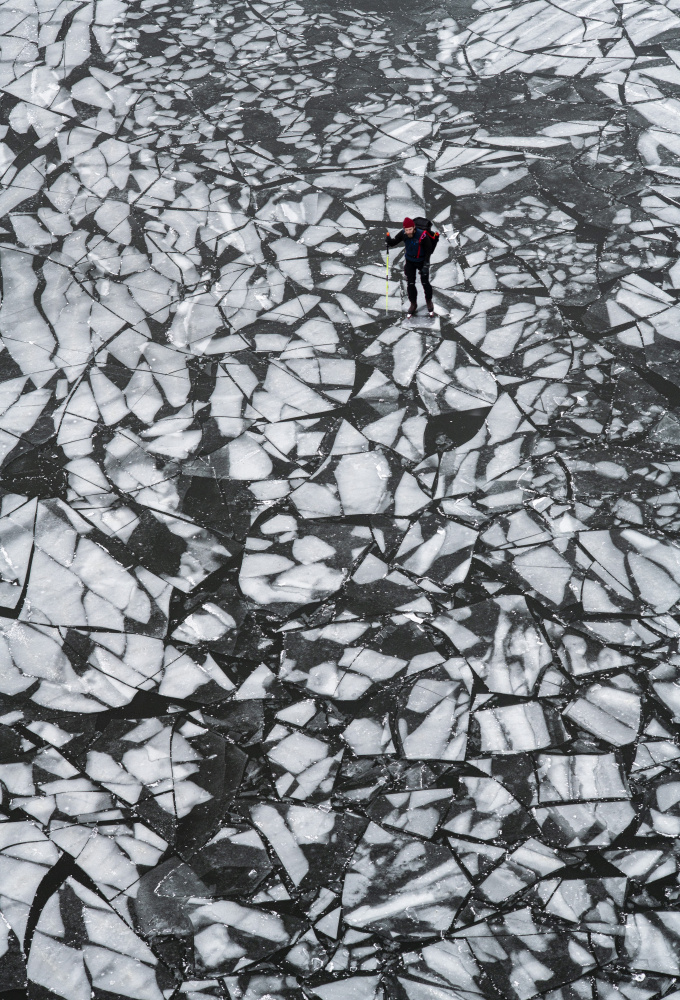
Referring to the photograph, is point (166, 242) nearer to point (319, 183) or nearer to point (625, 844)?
point (319, 183)

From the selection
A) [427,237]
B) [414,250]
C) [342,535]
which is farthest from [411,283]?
[342,535]

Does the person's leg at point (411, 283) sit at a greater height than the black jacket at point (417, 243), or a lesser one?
lesser

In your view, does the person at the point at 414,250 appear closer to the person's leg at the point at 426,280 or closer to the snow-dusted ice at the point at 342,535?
the person's leg at the point at 426,280

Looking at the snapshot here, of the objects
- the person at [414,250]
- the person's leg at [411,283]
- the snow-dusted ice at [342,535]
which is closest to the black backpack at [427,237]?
the person at [414,250]

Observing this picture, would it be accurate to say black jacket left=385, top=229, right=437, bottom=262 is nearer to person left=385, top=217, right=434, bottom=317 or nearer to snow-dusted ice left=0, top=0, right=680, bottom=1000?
person left=385, top=217, right=434, bottom=317

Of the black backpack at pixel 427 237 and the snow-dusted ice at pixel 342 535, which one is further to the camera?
the black backpack at pixel 427 237

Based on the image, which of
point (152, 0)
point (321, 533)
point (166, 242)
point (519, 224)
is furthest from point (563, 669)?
point (152, 0)
